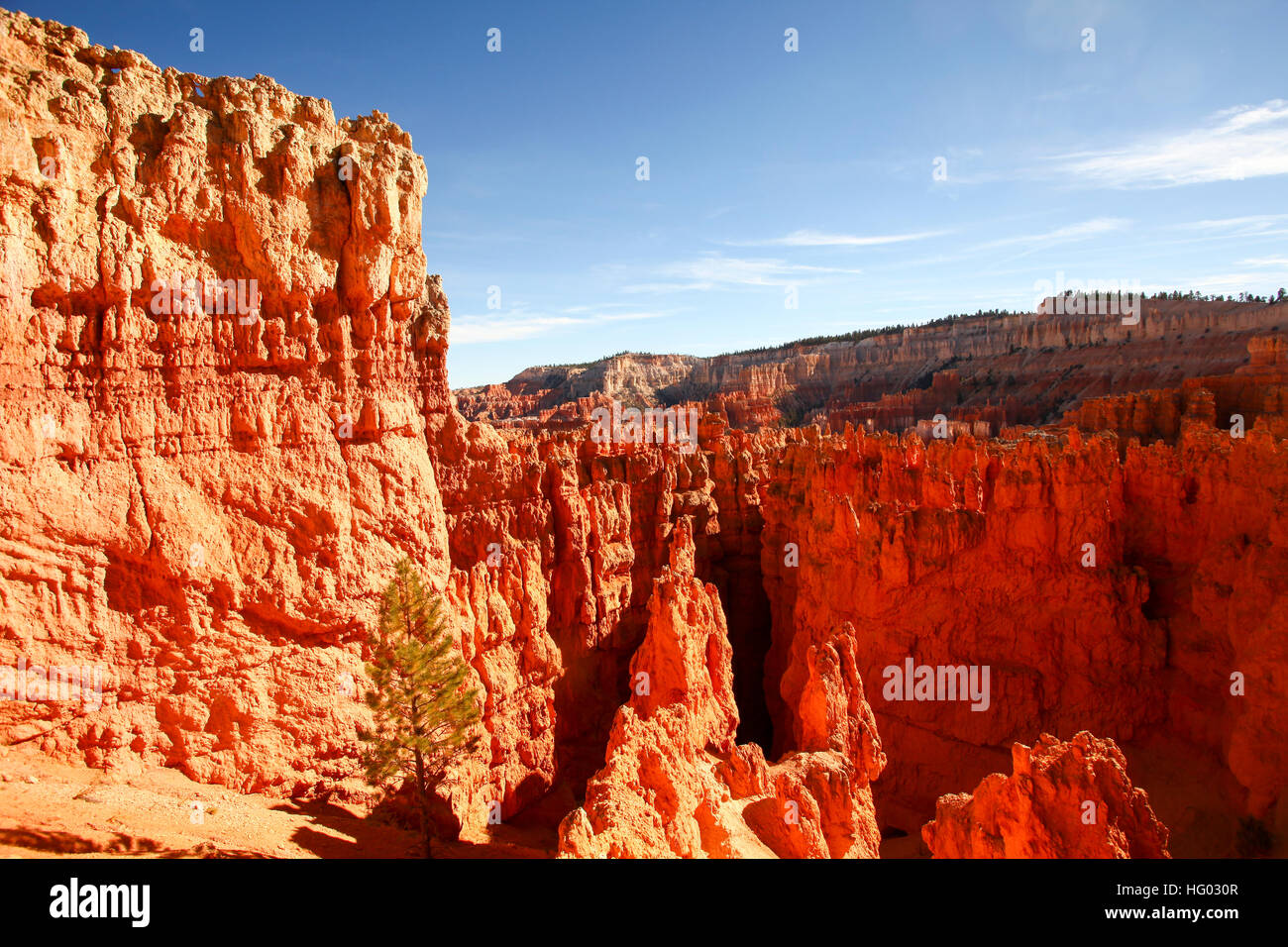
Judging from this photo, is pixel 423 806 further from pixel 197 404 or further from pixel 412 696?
pixel 197 404

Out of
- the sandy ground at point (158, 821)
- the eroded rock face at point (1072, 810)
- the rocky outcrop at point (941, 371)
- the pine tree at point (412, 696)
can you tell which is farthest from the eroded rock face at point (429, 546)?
the rocky outcrop at point (941, 371)

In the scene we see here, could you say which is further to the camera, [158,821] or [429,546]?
[429,546]

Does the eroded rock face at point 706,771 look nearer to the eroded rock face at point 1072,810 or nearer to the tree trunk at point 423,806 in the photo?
the tree trunk at point 423,806

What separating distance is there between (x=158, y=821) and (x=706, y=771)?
768cm

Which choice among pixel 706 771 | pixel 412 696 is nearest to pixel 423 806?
pixel 412 696

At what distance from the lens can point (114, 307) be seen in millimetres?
9930

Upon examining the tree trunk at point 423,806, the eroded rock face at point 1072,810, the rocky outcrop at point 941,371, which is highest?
the rocky outcrop at point 941,371

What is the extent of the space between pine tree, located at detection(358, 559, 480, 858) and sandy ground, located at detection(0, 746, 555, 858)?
0.87 m

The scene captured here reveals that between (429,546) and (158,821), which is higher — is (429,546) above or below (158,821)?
above

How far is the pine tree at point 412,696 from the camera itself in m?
11.2

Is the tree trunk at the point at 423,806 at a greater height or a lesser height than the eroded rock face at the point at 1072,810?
lesser

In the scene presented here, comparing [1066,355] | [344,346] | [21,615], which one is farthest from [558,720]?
[1066,355]

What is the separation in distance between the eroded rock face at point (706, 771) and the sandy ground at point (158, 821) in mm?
3721

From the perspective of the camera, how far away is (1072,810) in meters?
8.79
